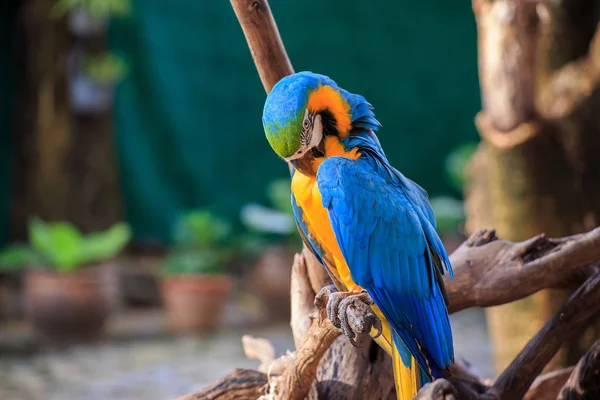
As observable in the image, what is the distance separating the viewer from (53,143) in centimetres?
412

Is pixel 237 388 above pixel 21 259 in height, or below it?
below

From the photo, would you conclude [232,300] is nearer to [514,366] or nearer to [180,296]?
[180,296]

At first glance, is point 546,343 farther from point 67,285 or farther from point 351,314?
point 67,285

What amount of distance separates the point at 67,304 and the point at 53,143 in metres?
1.17

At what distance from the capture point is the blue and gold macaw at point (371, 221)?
968mm

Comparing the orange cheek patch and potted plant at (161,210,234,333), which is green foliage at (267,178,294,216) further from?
the orange cheek patch

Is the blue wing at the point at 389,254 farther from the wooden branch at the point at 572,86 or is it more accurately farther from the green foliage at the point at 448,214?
the green foliage at the point at 448,214

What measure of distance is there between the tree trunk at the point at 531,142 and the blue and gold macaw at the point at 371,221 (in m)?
0.90

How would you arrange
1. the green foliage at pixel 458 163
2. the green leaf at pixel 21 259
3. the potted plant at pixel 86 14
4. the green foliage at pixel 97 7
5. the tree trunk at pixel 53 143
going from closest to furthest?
the green leaf at pixel 21 259
the green foliage at pixel 97 7
the potted plant at pixel 86 14
the tree trunk at pixel 53 143
the green foliage at pixel 458 163

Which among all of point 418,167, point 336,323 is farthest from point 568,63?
point 418,167

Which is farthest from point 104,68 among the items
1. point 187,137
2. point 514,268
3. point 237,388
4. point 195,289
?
point 514,268

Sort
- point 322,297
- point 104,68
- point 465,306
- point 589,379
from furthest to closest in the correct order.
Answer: point 104,68, point 465,306, point 589,379, point 322,297

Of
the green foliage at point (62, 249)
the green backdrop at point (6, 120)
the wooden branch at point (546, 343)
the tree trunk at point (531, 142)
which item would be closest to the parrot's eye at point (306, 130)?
the wooden branch at point (546, 343)

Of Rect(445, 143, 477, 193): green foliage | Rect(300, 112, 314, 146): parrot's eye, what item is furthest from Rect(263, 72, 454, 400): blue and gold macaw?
Rect(445, 143, 477, 193): green foliage
